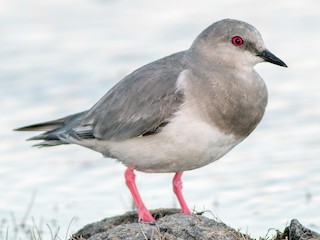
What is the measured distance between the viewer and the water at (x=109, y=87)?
14258mm

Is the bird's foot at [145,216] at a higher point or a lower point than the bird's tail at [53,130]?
lower

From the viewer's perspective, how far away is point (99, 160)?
1574cm

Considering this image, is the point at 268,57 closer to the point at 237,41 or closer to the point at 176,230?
the point at 237,41

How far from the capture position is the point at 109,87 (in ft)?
56.3

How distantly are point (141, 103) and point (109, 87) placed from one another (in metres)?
5.29

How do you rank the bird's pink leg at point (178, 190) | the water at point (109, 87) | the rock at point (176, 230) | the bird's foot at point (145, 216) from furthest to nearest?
1. the water at point (109, 87)
2. the bird's pink leg at point (178, 190)
3. the bird's foot at point (145, 216)
4. the rock at point (176, 230)

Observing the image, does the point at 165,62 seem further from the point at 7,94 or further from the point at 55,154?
the point at 7,94

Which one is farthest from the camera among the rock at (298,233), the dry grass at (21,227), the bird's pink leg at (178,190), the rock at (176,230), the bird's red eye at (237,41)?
the dry grass at (21,227)

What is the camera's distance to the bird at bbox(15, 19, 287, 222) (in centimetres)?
1135

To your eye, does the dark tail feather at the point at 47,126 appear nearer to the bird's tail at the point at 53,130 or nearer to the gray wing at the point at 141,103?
the bird's tail at the point at 53,130

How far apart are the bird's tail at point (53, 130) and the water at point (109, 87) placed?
3.93 ft

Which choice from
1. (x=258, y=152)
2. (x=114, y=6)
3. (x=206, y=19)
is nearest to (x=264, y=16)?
(x=206, y=19)

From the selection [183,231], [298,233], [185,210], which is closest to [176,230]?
[183,231]

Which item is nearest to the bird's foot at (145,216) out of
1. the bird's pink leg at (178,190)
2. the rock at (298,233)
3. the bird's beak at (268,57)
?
the bird's pink leg at (178,190)
